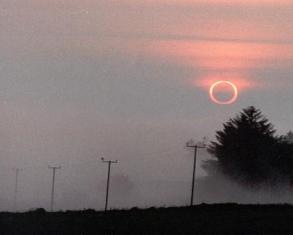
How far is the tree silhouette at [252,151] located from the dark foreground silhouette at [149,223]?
6233 centimetres

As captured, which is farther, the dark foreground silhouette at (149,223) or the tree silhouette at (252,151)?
the tree silhouette at (252,151)

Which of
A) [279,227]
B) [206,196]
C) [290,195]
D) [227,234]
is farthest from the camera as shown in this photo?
[206,196]

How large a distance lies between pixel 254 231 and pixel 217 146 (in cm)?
7999

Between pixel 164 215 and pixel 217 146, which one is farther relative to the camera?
pixel 217 146

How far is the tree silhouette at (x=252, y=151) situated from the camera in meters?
95.6

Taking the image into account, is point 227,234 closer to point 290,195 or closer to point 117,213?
point 117,213

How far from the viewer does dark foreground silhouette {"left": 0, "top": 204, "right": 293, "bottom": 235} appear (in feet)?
82.5

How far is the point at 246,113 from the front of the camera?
108m

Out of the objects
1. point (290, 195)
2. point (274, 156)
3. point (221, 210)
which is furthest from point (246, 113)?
point (221, 210)

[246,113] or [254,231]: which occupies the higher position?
[246,113]

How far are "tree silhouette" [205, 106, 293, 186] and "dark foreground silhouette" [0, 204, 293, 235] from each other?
62.3 m

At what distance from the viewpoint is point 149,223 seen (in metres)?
27.0

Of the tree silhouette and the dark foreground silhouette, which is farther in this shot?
the tree silhouette

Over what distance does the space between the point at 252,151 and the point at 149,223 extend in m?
74.4
